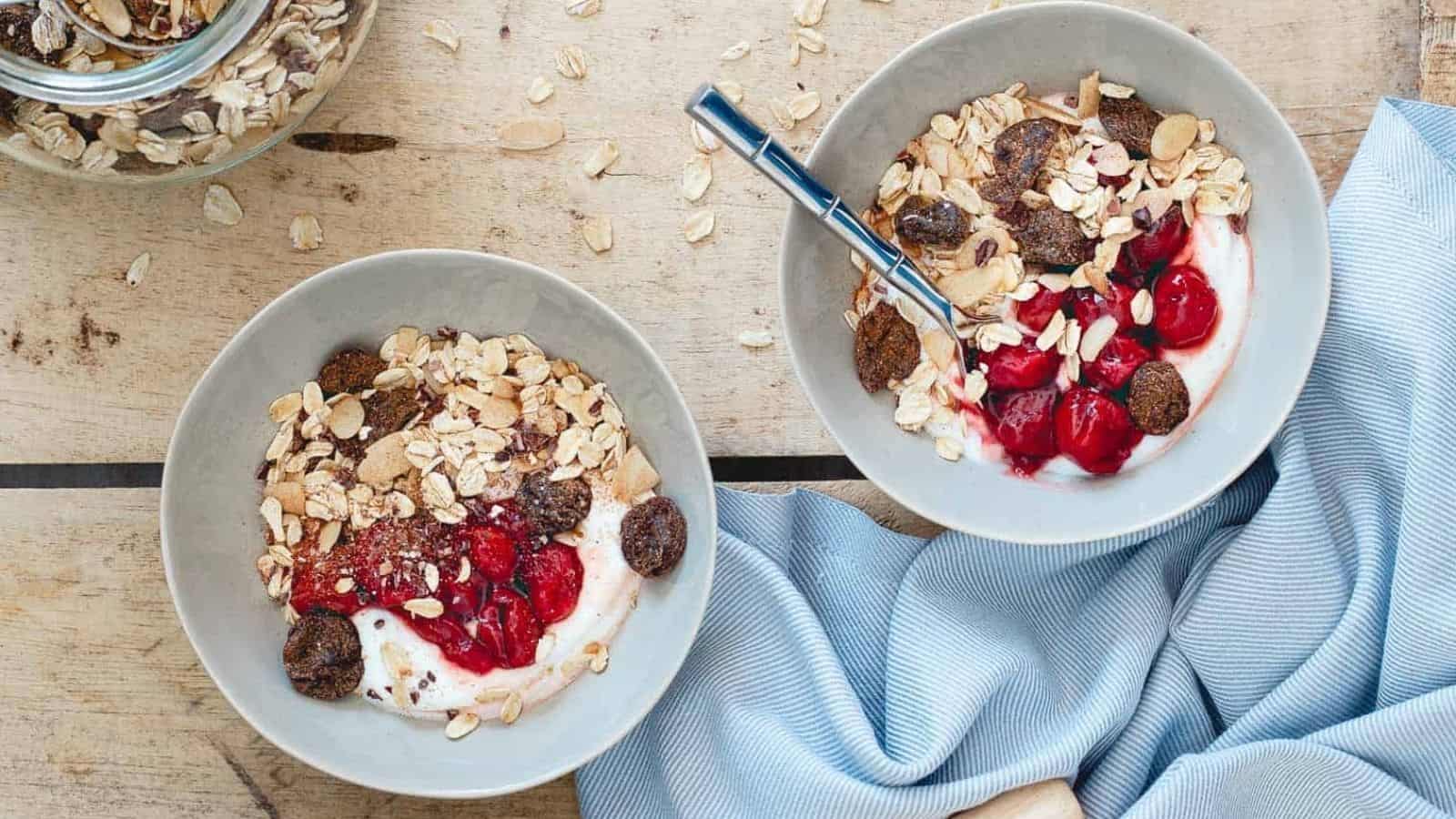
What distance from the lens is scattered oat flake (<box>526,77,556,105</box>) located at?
0.95 meters

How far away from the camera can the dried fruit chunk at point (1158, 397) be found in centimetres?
A: 87

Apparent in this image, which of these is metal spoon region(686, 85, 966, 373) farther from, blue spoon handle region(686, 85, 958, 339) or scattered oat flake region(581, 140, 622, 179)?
scattered oat flake region(581, 140, 622, 179)

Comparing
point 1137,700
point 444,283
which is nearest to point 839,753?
point 1137,700

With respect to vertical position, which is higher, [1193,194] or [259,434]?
[1193,194]

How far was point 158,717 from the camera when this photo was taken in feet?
3.20

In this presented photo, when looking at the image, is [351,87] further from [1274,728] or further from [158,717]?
[1274,728]

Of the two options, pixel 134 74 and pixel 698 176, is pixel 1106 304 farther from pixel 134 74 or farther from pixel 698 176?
pixel 134 74

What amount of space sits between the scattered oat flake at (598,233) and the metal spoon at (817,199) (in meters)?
0.15

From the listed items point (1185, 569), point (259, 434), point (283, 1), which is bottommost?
point (1185, 569)

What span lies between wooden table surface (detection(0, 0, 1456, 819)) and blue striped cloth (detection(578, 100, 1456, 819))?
8cm

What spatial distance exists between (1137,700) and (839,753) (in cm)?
22

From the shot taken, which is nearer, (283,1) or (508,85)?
(283,1)

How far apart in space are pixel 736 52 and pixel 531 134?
16 cm

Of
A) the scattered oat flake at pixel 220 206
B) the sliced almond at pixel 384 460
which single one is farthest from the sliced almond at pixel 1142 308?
the scattered oat flake at pixel 220 206
